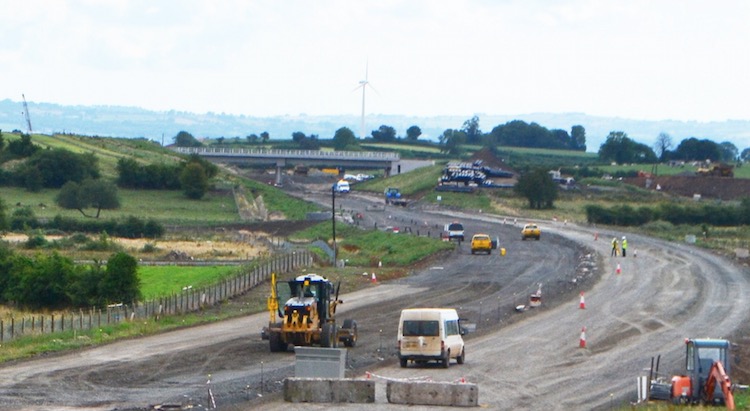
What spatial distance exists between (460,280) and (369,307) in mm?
13294

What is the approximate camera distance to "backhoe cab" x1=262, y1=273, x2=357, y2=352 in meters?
36.4

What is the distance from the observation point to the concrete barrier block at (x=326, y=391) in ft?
93.7

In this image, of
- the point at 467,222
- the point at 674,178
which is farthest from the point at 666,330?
the point at 674,178

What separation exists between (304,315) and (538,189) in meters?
96.2

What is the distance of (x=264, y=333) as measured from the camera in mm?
37969

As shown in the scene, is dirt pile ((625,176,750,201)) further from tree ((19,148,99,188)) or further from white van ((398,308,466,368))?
white van ((398,308,466,368))

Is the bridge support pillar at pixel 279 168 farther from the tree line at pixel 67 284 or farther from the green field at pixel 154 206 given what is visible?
the tree line at pixel 67 284

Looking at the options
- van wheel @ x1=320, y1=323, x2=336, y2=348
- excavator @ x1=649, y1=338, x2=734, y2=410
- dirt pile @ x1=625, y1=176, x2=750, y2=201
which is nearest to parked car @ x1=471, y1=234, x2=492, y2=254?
van wheel @ x1=320, y1=323, x2=336, y2=348

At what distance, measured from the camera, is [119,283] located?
54156mm

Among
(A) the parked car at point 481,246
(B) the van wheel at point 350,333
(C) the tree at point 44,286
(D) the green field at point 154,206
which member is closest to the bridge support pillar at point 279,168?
(D) the green field at point 154,206

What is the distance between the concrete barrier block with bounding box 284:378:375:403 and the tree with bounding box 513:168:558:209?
102721mm

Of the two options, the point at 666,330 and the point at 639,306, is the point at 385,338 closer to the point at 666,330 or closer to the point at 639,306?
the point at 666,330

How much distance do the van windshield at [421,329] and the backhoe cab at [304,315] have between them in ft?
9.37

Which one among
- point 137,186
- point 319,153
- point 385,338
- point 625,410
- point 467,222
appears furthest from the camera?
point 319,153
